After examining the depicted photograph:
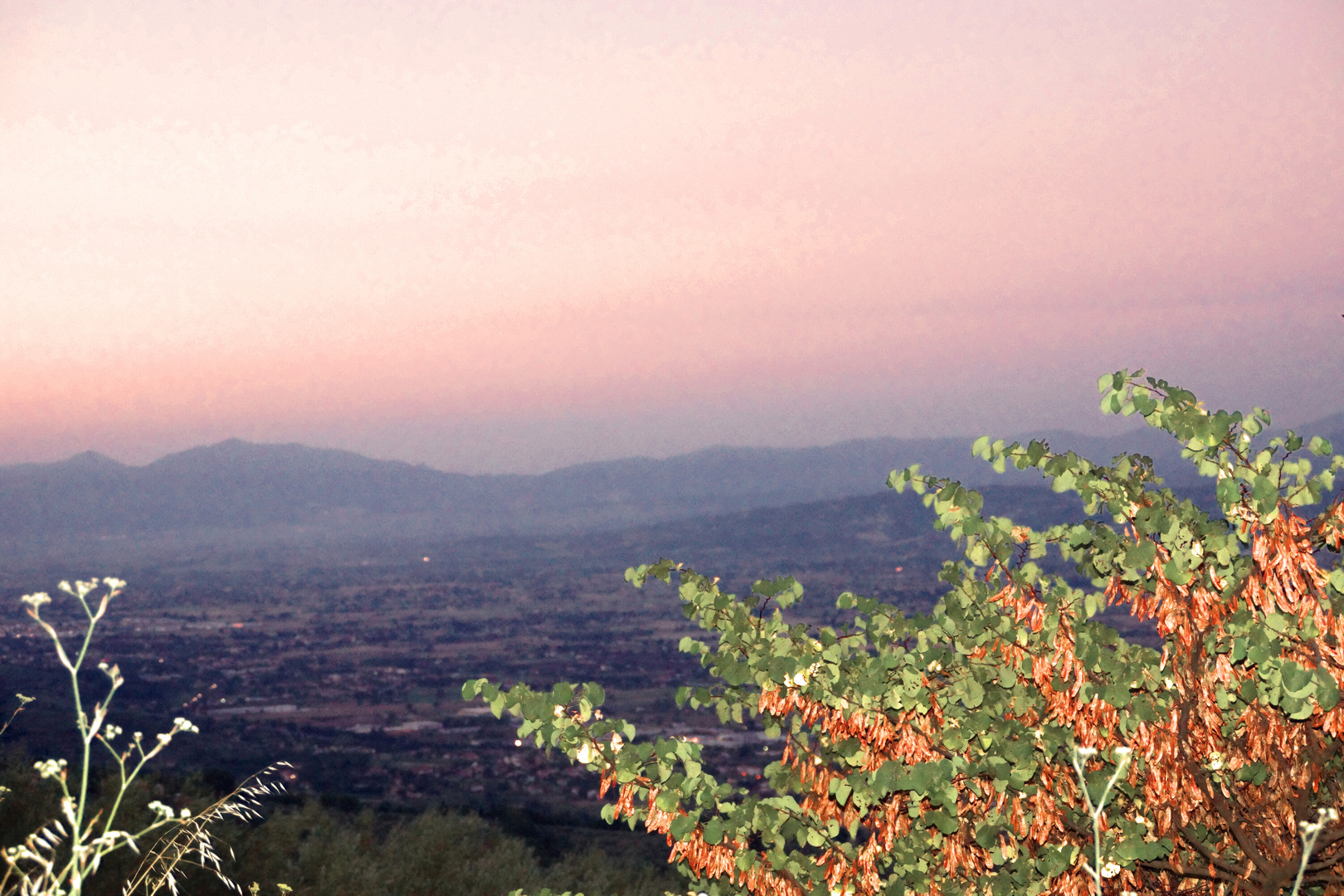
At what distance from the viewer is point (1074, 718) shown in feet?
15.9

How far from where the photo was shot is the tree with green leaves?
15.0ft

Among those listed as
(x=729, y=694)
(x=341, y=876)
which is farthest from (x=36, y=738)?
(x=729, y=694)

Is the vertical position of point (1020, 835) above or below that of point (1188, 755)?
below

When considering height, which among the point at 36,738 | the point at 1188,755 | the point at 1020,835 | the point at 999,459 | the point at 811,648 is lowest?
the point at 36,738

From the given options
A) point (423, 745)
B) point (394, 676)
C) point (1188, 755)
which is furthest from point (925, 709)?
point (394, 676)

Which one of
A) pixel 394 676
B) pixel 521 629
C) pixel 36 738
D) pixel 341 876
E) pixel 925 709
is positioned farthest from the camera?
pixel 521 629

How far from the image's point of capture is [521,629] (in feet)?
579

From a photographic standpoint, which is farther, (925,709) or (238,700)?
(238,700)

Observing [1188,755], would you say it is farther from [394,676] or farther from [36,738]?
[394,676]

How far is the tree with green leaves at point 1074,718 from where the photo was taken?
456 centimetres

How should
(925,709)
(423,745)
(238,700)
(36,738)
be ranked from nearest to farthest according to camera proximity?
1. (925,709)
2. (36,738)
3. (423,745)
4. (238,700)

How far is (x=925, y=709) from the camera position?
501cm

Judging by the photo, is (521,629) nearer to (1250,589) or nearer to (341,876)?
(341,876)

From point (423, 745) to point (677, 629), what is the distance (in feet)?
284
